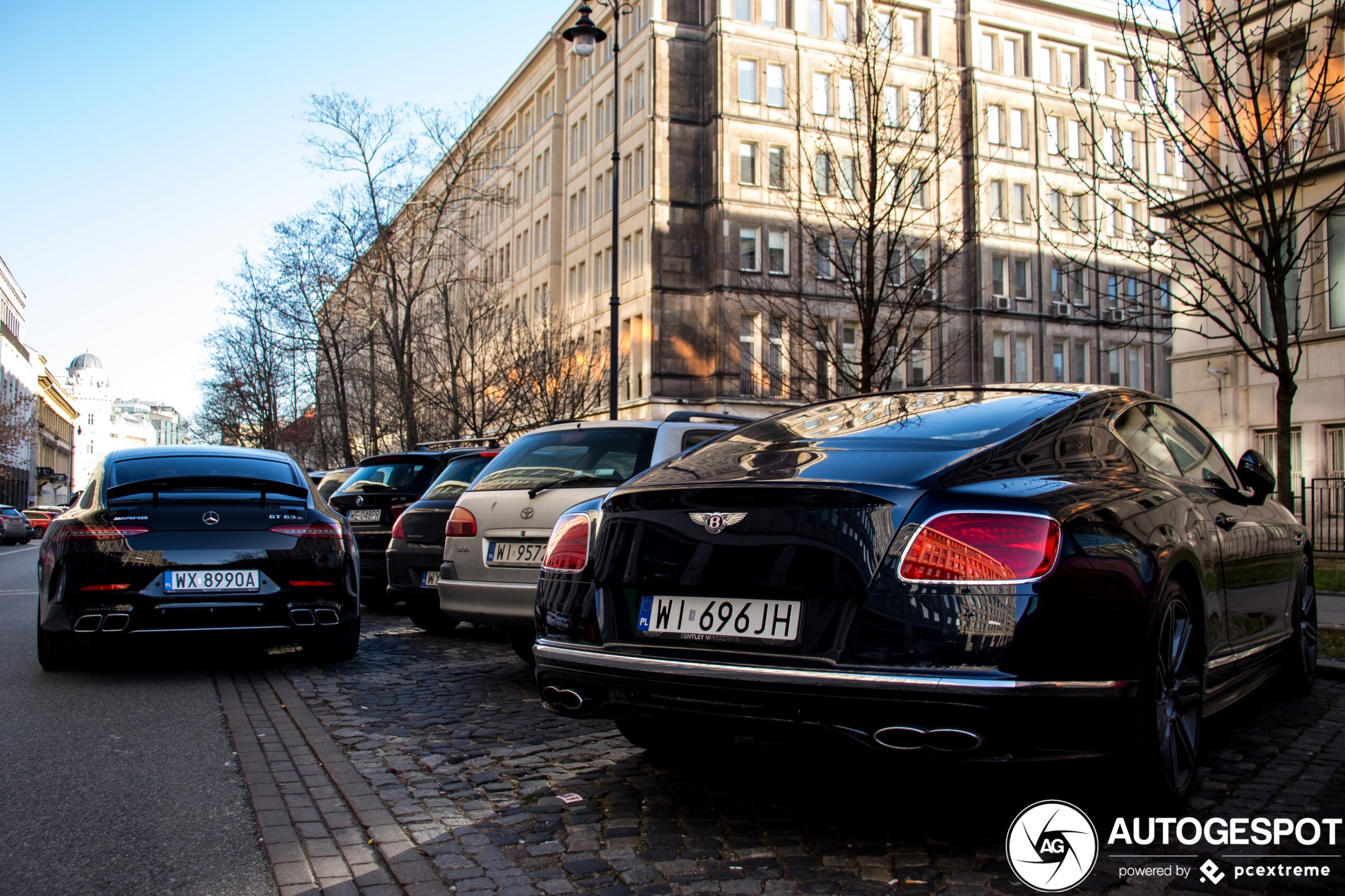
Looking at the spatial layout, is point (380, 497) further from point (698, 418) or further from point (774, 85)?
point (774, 85)

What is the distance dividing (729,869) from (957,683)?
0.94 m

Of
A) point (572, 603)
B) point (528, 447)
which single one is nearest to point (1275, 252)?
point (528, 447)

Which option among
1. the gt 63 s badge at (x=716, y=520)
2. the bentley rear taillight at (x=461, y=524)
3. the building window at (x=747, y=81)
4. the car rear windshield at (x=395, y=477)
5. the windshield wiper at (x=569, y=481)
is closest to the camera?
the gt 63 s badge at (x=716, y=520)

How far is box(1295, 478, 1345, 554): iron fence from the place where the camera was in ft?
69.2

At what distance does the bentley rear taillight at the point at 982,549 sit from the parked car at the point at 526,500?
13.0 feet

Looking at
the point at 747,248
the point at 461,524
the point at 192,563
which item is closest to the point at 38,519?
the point at 747,248

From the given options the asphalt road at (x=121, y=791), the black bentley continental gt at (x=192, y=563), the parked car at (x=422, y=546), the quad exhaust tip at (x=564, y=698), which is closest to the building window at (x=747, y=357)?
the parked car at (x=422, y=546)

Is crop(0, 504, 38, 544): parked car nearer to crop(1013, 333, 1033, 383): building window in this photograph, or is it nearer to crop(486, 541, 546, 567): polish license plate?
crop(1013, 333, 1033, 383): building window

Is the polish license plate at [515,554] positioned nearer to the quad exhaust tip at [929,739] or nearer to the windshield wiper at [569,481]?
the windshield wiper at [569,481]

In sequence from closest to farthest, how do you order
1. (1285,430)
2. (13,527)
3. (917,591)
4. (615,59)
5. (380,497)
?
(917,591) → (1285,430) → (380,497) → (615,59) → (13,527)

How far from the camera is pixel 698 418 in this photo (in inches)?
333

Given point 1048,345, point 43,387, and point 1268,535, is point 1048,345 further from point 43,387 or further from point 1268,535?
point 43,387

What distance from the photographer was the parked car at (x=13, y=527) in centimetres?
5194

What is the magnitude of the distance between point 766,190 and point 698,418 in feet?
137
